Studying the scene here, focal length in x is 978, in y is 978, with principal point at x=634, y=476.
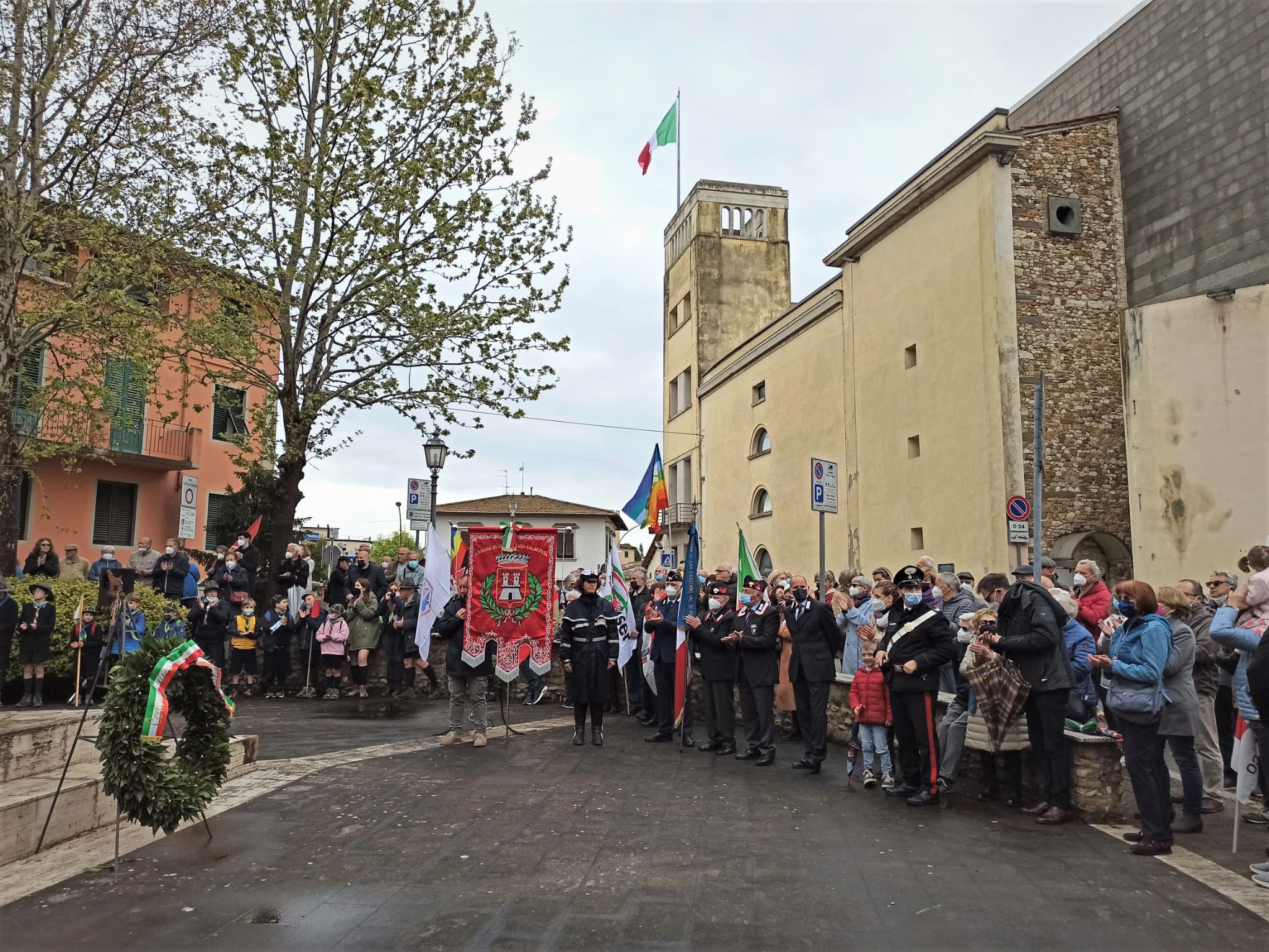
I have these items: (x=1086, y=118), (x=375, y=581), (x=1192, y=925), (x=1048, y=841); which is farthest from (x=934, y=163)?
(x=1192, y=925)

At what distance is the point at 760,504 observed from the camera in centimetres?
3322

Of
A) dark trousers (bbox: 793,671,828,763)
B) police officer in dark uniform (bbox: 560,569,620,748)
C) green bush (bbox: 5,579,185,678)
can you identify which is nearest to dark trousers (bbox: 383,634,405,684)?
green bush (bbox: 5,579,185,678)

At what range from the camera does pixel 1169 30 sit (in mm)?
19047

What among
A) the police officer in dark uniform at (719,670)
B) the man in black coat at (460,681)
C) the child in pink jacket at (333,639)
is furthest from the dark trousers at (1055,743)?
the child in pink jacket at (333,639)

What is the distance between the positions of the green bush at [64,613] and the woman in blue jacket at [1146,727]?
482 inches

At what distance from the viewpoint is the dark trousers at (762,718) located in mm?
10125

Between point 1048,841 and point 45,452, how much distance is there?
54.5ft

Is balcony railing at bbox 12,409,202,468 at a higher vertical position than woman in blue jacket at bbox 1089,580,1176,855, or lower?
higher

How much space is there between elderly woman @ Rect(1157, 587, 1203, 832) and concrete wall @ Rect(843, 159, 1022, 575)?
37.2ft

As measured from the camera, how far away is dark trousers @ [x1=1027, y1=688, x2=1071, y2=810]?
7438 millimetres

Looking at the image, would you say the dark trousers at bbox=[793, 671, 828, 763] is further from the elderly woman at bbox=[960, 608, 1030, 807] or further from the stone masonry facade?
the stone masonry facade

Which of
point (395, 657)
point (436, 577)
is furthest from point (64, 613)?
point (436, 577)

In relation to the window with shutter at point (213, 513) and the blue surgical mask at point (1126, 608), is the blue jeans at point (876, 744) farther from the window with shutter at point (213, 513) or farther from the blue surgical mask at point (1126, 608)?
the window with shutter at point (213, 513)

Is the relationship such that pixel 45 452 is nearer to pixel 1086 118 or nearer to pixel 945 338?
pixel 945 338
